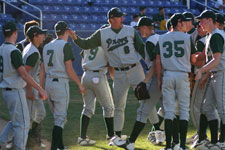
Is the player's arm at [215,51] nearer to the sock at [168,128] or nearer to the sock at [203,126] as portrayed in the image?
the sock at [168,128]

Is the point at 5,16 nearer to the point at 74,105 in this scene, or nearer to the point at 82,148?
the point at 74,105

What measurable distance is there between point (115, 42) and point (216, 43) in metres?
1.65

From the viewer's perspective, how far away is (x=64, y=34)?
23.0 feet

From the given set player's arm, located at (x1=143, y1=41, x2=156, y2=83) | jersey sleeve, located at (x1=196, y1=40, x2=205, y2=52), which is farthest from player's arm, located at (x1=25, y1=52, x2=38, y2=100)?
jersey sleeve, located at (x1=196, y1=40, x2=205, y2=52)

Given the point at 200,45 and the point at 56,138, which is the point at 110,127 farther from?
the point at 200,45

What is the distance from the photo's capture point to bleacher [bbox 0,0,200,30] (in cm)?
1953

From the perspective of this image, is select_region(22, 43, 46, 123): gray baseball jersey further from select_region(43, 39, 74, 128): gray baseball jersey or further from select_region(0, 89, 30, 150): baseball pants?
select_region(0, 89, 30, 150): baseball pants

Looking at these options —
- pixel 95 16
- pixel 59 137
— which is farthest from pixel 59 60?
pixel 95 16

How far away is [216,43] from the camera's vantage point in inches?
265

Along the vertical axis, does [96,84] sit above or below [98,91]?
above

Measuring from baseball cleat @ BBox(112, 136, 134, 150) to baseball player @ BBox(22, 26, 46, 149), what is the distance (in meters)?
1.15

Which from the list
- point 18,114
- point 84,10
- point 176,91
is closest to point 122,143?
point 176,91

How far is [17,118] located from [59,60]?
112 centimetres

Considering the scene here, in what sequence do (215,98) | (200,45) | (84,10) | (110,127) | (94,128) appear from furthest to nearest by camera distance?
(84,10)
(94,128)
(110,127)
(200,45)
(215,98)
